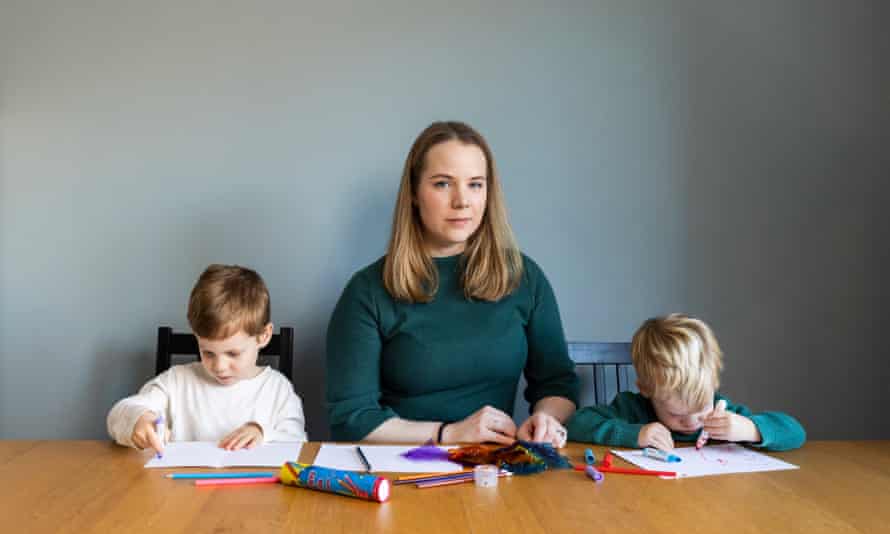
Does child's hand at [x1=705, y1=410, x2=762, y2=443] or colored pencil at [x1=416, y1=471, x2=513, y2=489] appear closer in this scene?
colored pencil at [x1=416, y1=471, x2=513, y2=489]

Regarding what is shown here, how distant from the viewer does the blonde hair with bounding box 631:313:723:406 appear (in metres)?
1.54

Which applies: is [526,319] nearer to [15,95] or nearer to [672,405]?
[672,405]

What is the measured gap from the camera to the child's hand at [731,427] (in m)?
1.51

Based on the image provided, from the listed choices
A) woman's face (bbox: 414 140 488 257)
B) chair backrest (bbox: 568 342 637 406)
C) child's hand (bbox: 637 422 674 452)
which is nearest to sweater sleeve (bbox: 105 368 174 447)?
woman's face (bbox: 414 140 488 257)

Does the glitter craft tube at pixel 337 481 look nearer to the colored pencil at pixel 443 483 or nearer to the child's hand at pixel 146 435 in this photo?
the colored pencil at pixel 443 483

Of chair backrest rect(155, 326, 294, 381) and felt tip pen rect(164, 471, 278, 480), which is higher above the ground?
chair backrest rect(155, 326, 294, 381)

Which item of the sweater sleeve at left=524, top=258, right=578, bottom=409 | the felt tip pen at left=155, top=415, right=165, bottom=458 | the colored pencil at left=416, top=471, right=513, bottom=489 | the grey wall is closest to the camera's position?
the colored pencil at left=416, top=471, right=513, bottom=489

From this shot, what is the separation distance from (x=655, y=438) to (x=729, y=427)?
145 mm

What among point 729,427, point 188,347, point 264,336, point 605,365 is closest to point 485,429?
point 729,427

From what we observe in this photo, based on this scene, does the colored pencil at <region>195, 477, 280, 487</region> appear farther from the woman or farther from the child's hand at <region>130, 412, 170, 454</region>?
the woman

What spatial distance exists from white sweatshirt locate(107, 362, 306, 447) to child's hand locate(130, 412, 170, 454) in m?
0.27

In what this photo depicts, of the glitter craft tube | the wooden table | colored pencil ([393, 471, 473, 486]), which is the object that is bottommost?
the wooden table

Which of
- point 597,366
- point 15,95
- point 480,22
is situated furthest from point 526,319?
point 15,95

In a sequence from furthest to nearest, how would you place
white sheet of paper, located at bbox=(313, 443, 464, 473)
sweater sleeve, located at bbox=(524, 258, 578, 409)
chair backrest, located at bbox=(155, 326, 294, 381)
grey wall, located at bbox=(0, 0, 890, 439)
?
grey wall, located at bbox=(0, 0, 890, 439), chair backrest, located at bbox=(155, 326, 294, 381), sweater sleeve, located at bbox=(524, 258, 578, 409), white sheet of paper, located at bbox=(313, 443, 464, 473)
